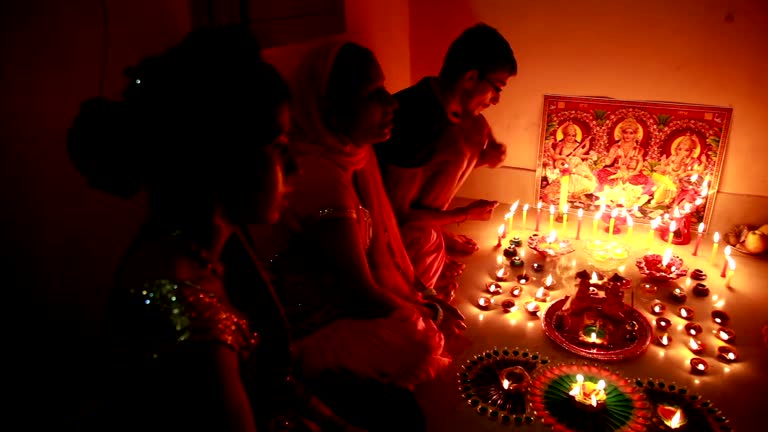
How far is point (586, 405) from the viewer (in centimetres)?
162

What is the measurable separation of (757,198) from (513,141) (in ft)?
3.87

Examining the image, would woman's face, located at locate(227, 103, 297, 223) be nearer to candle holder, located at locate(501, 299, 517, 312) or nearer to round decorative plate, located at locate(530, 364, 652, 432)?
round decorative plate, located at locate(530, 364, 652, 432)

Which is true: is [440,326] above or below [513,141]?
below

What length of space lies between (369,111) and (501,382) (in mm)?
937

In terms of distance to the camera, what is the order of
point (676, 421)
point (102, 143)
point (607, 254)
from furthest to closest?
point (607, 254) → point (676, 421) → point (102, 143)

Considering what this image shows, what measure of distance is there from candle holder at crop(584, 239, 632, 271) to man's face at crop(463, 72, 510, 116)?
87 centimetres

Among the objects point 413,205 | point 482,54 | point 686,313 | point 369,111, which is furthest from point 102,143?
point 686,313

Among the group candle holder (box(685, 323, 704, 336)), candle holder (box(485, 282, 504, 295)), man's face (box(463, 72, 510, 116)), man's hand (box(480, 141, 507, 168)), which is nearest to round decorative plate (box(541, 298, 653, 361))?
candle holder (box(685, 323, 704, 336))

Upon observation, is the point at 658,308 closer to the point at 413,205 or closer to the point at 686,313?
the point at 686,313

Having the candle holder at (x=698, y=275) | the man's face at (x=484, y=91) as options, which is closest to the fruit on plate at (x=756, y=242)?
the candle holder at (x=698, y=275)

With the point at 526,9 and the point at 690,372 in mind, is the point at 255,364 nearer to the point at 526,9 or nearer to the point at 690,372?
the point at 690,372

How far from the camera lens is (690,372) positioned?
1.82 m

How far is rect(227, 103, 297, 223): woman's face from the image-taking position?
110cm

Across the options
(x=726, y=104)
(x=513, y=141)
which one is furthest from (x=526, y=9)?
(x=726, y=104)
